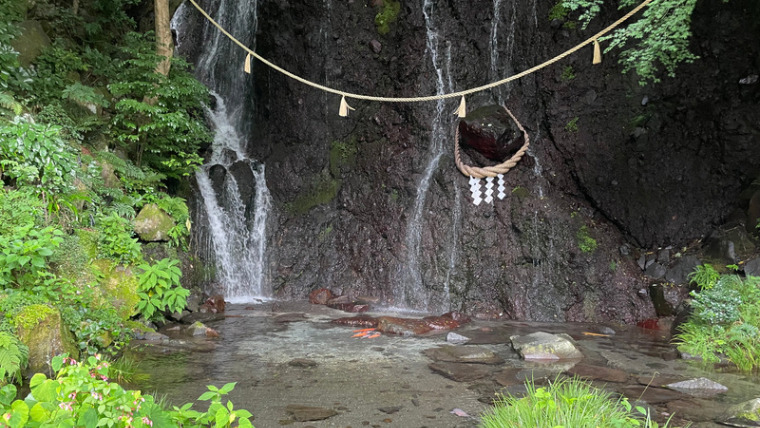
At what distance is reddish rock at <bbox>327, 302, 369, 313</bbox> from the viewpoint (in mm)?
8359

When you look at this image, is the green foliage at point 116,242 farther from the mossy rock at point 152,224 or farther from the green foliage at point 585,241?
the green foliage at point 585,241

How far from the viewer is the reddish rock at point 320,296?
353 inches

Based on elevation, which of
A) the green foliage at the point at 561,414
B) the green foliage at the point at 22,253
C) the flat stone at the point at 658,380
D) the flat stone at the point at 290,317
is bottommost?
the flat stone at the point at 658,380

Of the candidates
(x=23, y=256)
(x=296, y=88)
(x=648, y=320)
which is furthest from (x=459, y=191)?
(x=23, y=256)

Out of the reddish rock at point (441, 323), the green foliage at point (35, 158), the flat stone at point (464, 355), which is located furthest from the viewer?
the reddish rock at point (441, 323)

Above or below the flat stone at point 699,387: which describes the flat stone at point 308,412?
below

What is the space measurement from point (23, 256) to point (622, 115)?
892 cm

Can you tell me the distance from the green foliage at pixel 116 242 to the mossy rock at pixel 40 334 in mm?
1505

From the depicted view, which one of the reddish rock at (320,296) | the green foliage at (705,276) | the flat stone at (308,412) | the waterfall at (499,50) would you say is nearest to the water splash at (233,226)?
the reddish rock at (320,296)

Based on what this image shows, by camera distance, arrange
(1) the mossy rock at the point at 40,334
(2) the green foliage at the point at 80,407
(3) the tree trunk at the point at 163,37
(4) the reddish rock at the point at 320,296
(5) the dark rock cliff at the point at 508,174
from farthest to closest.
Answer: (4) the reddish rock at the point at 320,296 < (5) the dark rock cliff at the point at 508,174 < (3) the tree trunk at the point at 163,37 < (1) the mossy rock at the point at 40,334 < (2) the green foliage at the point at 80,407

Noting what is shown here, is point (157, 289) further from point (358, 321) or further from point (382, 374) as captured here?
point (382, 374)

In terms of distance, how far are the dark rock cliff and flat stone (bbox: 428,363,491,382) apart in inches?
128

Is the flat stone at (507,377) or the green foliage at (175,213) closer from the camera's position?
the flat stone at (507,377)

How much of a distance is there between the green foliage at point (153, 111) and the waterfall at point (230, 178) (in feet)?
4.76
